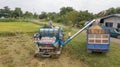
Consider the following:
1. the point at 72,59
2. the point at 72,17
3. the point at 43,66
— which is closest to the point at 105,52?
the point at 72,59

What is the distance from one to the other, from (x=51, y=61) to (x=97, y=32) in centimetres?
351

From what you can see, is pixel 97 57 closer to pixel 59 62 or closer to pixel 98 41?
pixel 98 41

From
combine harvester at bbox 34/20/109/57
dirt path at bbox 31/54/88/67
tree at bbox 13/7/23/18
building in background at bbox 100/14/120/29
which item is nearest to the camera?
dirt path at bbox 31/54/88/67

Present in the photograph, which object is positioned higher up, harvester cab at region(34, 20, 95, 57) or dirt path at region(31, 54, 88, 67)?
harvester cab at region(34, 20, 95, 57)

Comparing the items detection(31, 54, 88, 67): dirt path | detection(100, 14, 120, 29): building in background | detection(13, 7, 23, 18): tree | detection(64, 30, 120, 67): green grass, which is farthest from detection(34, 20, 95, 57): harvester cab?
detection(13, 7, 23, 18): tree

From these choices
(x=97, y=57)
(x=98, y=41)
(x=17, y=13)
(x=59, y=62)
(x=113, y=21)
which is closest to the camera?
(x=59, y=62)

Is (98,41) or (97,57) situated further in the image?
(98,41)

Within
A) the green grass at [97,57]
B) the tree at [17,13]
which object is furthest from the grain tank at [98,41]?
the tree at [17,13]

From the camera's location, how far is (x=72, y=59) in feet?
39.5

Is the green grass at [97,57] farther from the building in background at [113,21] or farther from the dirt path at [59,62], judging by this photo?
the building in background at [113,21]

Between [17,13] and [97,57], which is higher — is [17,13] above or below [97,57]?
above

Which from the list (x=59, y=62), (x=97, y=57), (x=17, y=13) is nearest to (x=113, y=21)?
(x=97, y=57)

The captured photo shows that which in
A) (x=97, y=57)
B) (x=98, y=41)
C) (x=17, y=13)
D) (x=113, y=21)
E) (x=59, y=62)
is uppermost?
(x=17, y=13)

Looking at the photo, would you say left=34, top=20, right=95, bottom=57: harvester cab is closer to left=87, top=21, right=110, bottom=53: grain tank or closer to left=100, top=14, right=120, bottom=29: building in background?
left=87, top=21, right=110, bottom=53: grain tank
